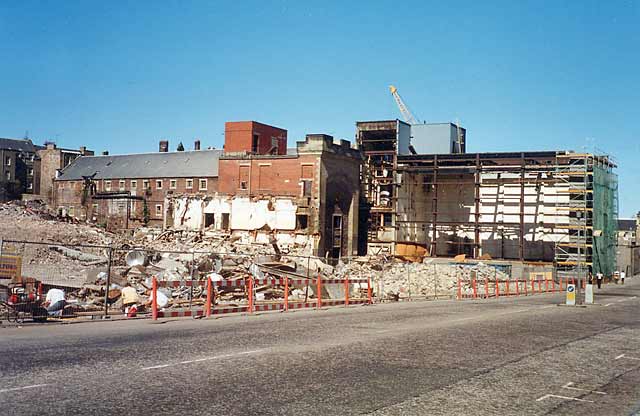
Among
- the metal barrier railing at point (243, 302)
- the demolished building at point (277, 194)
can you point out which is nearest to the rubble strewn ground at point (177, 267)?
the metal barrier railing at point (243, 302)

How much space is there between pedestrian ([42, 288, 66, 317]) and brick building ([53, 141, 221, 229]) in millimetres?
65434

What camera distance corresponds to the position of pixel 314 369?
11461 millimetres

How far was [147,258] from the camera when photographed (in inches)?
1471

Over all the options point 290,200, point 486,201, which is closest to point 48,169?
point 290,200

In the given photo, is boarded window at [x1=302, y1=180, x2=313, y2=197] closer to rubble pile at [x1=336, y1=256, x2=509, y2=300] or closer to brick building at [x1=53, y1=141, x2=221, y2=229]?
rubble pile at [x1=336, y1=256, x2=509, y2=300]

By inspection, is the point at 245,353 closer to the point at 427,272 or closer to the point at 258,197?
the point at 427,272

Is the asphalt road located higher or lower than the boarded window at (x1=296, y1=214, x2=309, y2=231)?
lower

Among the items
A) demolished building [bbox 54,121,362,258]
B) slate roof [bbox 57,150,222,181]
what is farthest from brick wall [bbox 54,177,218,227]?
slate roof [bbox 57,150,222,181]

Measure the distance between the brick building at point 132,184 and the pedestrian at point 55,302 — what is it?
65434mm

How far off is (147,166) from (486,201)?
45.3 metres

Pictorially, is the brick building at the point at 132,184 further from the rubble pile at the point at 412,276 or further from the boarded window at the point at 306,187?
the rubble pile at the point at 412,276

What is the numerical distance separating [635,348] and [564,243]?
54.3 meters

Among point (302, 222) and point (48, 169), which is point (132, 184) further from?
point (302, 222)

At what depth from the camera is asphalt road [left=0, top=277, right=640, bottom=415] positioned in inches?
347
